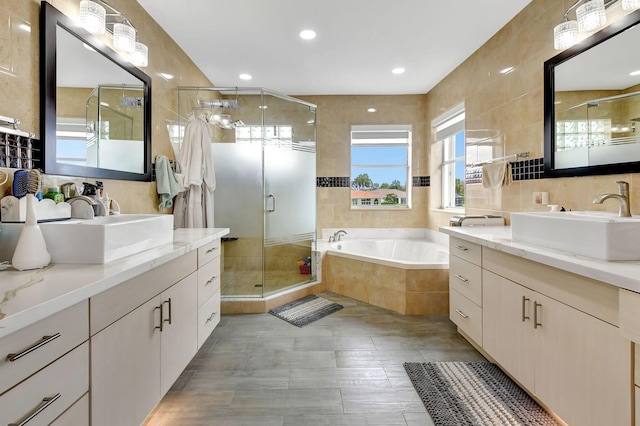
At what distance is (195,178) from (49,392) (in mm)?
2044

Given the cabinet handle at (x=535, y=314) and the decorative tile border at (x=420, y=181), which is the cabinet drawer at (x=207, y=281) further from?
the decorative tile border at (x=420, y=181)

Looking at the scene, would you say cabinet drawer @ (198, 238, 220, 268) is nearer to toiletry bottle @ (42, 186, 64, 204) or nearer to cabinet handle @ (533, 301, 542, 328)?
toiletry bottle @ (42, 186, 64, 204)

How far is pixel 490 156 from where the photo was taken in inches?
106

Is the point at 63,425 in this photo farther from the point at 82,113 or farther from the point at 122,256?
the point at 82,113

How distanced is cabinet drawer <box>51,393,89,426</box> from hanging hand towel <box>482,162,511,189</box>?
2.84m

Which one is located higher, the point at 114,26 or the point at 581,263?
the point at 114,26

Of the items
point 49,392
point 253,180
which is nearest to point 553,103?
point 253,180

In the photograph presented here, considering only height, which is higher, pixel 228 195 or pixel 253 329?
pixel 228 195

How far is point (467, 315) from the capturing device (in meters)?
2.03

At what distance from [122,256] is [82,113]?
36.8 inches

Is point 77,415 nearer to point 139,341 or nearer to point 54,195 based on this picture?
point 139,341

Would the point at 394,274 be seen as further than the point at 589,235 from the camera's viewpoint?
Yes

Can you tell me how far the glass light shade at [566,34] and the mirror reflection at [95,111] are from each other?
8.85 feet

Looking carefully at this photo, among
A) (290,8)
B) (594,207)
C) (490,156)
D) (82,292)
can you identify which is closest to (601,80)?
(594,207)
